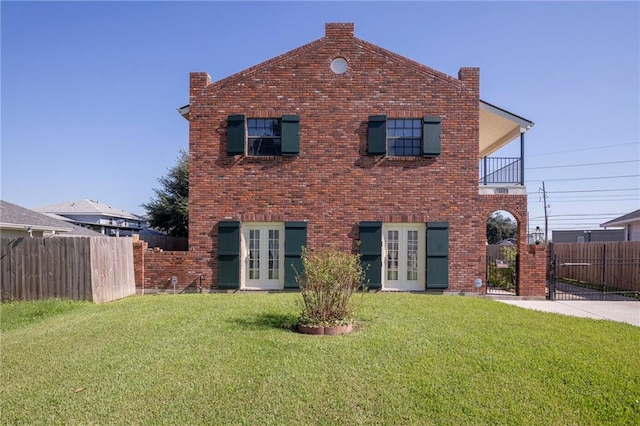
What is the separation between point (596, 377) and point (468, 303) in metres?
4.86

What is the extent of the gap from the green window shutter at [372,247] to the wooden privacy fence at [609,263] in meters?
5.39

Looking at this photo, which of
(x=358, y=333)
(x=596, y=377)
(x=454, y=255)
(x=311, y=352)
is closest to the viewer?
(x=596, y=377)

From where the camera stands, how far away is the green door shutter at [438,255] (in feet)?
39.0

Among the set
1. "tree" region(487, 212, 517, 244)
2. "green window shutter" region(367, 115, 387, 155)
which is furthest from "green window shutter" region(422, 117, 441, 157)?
"tree" region(487, 212, 517, 244)

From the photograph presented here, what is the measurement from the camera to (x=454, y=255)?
474 inches

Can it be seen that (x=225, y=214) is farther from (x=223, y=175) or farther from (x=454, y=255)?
(x=454, y=255)

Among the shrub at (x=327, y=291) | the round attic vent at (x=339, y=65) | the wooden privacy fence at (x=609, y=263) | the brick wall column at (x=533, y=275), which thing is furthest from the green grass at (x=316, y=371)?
the round attic vent at (x=339, y=65)

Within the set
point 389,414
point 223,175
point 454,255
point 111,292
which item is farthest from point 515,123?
point 111,292

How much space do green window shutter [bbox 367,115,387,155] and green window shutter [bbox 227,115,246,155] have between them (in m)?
3.65

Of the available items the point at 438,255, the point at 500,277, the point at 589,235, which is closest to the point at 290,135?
the point at 438,255

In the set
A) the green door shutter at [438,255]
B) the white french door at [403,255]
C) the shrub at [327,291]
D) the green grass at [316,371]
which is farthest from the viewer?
the white french door at [403,255]

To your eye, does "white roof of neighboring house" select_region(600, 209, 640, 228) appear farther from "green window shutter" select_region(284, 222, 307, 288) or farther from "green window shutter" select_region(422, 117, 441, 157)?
"green window shutter" select_region(284, 222, 307, 288)

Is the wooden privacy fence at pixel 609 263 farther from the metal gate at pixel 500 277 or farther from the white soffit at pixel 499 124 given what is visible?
the white soffit at pixel 499 124

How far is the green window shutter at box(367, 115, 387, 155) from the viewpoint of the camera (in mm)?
11961
